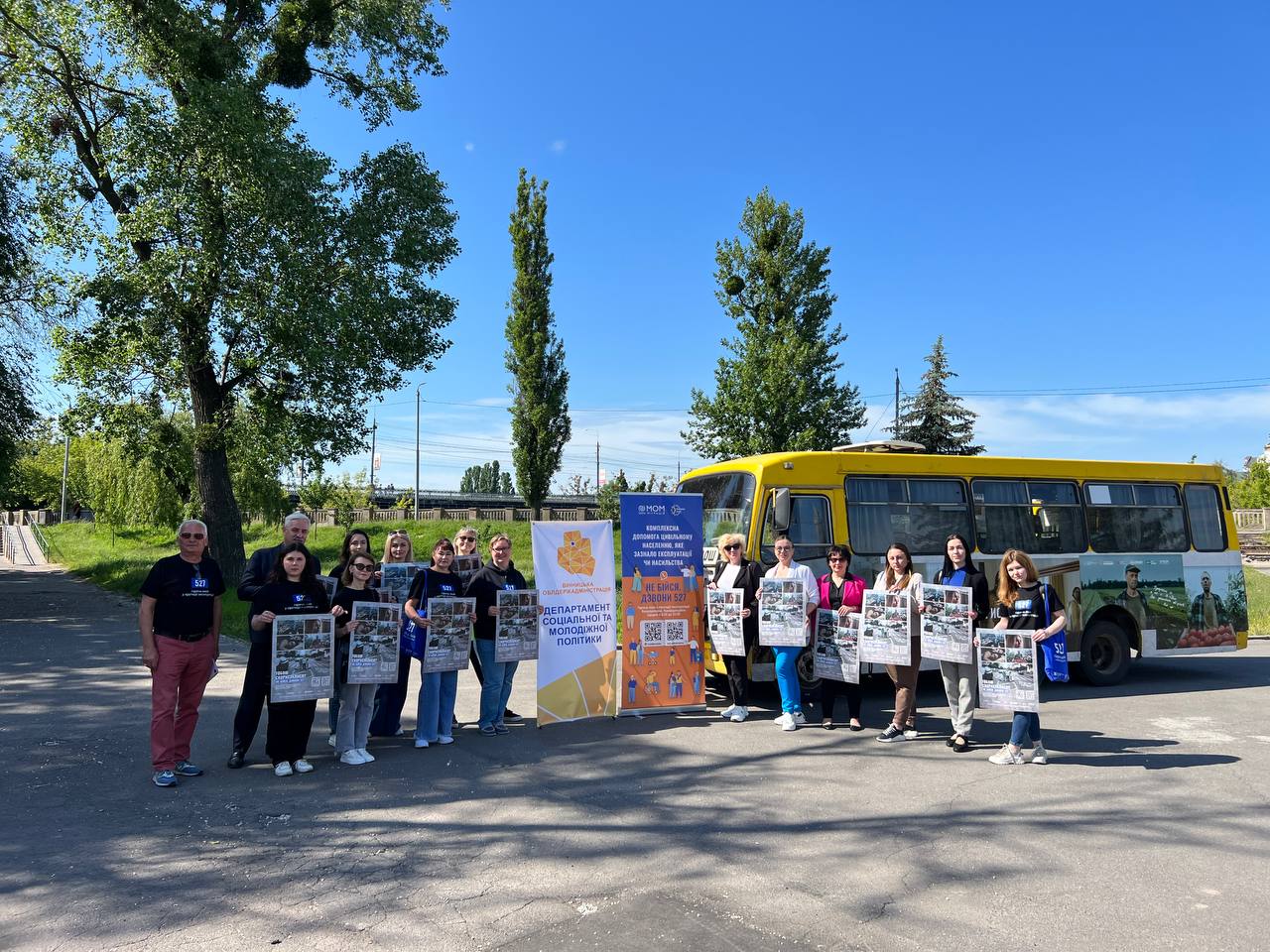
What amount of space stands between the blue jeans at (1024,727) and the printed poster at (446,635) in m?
4.83

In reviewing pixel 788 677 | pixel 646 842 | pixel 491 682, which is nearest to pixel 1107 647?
pixel 788 677

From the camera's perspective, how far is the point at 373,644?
6887mm

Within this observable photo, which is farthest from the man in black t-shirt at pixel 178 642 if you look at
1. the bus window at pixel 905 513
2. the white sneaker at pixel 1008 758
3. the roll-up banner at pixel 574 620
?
the bus window at pixel 905 513

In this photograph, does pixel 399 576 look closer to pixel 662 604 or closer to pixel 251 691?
pixel 251 691

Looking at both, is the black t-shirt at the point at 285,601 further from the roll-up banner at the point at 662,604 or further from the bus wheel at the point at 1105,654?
the bus wheel at the point at 1105,654

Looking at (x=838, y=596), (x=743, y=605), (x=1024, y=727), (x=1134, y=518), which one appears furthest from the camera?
(x=1134, y=518)

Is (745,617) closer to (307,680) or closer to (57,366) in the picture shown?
(307,680)

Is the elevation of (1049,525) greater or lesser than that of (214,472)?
lesser

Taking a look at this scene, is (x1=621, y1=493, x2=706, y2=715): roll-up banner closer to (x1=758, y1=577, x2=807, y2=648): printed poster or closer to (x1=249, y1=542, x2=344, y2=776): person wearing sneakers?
(x1=758, y1=577, x2=807, y2=648): printed poster

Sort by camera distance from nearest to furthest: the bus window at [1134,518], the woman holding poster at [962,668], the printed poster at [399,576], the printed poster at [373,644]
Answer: the printed poster at [373,644] < the woman holding poster at [962,668] < the printed poster at [399,576] < the bus window at [1134,518]

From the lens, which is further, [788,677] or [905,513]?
[905,513]

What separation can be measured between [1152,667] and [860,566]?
637cm

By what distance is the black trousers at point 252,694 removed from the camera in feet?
22.1

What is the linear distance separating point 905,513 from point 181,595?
8088 mm
